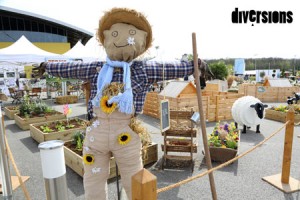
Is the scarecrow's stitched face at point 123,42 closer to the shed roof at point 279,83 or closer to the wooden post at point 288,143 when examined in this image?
the wooden post at point 288,143

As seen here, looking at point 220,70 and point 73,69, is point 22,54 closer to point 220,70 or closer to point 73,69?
point 73,69

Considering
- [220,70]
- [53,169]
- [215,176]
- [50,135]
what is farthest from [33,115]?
[220,70]

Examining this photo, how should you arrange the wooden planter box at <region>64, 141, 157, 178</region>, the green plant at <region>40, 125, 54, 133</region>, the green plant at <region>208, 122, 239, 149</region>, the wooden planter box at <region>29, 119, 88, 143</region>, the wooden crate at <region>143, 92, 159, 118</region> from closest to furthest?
the wooden planter box at <region>64, 141, 157, 178</region>
the green plant at <region>208, 122, 239, 149</region>
the wooden planter box at <region>29, 119, 88, 143</region>
the green plant at <region>40, 125, 54, 133</region>
the wooden crate at <region>143, 92, 159, 118</region>

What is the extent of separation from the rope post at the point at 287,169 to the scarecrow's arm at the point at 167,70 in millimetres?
2024

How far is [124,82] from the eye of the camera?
7.39 ft

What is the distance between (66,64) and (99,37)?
46 centimetres

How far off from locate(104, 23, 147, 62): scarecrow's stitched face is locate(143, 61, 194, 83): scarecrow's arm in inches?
8.5

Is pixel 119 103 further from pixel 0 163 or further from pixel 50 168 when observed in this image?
pixel 0 163

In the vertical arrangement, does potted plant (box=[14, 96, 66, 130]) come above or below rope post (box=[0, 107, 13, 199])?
below

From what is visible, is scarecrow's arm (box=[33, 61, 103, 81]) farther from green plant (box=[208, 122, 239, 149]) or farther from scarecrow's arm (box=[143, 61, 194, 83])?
green plant (box=[208, 122, 239, 149])

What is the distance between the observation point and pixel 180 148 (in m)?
4.36

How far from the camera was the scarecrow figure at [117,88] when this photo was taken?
7.47 feet

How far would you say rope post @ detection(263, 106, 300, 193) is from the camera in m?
3.49

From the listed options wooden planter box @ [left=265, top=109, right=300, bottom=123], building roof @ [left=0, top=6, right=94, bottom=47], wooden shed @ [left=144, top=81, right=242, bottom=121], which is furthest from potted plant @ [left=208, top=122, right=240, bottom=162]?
building roof @ [left=0, top=6, right=94, bottom=47]
